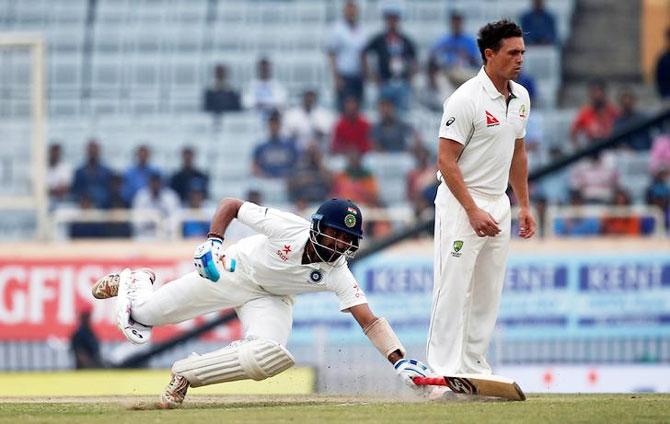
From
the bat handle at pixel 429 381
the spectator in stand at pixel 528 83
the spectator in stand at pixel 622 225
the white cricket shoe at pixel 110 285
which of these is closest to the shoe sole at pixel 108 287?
the white cricket shoe at pixel 110 285

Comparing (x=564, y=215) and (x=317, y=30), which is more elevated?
(x=317, y=30)

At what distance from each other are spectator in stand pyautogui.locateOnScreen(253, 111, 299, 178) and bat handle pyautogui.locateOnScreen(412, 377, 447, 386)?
9470 mm

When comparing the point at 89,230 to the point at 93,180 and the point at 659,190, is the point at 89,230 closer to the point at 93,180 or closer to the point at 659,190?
the point at 93,180

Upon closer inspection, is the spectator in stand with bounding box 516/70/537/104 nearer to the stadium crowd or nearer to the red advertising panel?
the stadium crowd

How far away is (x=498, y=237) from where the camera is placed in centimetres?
949

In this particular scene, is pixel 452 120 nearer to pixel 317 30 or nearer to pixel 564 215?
pixel 564 215

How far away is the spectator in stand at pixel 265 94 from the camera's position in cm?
1991

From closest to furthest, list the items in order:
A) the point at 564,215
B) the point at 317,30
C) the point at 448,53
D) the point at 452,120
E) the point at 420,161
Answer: the point at 452,120 < the point at 564,215 < the point at 420,161 < the point at 448,53 < the point at 317,30

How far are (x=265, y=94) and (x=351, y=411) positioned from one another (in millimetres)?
11605

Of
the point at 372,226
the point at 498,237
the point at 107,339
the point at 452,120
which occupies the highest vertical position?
the point at 452,120

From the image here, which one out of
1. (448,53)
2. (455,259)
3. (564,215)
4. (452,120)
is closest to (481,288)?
(455,259)

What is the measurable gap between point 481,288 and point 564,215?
7.11m

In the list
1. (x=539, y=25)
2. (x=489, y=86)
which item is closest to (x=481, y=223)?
(x=489, y=86)

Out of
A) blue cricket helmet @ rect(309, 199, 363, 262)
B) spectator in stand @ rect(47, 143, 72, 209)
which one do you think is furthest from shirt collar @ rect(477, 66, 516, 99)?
spectator in stand @ rect(47, 143, 72, 209)
